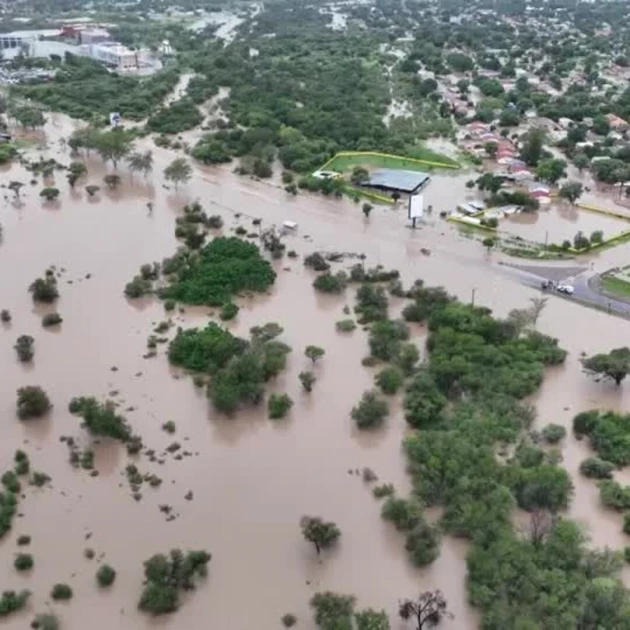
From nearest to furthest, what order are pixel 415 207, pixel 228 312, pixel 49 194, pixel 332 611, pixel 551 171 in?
1. pixel 332 611
2. pixel 228 312
3. pixel 415 207
4. pixel 49 194
5. pixel 551 171

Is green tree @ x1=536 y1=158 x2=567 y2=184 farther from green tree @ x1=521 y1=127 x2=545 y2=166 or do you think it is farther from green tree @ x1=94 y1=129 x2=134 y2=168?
green tree @ x1=94 y1=129 x2=134 y2=168

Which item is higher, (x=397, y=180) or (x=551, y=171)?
(x=551, y=171)

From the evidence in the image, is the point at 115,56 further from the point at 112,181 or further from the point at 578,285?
the point at 578,285

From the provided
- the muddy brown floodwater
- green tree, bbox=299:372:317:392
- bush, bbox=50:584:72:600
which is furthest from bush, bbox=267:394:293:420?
bush, bbox=50:584:72:600

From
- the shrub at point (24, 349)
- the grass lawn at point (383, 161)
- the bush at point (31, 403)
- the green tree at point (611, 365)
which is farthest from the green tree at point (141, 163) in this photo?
the green tree at point (611, 365)

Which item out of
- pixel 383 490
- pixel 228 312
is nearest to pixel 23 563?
pixel 383 490

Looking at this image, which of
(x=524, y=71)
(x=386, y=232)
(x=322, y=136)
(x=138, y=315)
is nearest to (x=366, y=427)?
(x=138, y=315)

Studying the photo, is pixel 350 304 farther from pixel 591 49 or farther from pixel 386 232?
pixel 591 49
